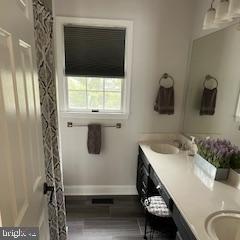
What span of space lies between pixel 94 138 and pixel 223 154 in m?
1.52

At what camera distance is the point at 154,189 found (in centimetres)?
235

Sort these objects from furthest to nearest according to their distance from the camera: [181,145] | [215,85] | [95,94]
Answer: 1. [95,94]
2. [181,145]
3. [215,85]

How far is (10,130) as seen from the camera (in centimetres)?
72

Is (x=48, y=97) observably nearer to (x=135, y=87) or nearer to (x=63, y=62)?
(x=63, y=62)

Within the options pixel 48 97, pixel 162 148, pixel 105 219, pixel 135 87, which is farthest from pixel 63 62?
pixel 105 219

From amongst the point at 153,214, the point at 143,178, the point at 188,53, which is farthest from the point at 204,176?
the point at 188,53

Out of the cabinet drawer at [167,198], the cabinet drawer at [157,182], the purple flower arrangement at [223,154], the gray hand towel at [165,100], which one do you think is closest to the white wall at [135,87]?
the gray hand towel at [165,100]

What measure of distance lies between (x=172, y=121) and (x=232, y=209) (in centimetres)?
152

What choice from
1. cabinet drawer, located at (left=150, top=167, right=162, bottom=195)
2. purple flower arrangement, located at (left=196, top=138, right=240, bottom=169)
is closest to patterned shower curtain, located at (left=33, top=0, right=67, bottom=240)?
cabinet drawer, located at (left=150, top=167, right=162, bottom=195)

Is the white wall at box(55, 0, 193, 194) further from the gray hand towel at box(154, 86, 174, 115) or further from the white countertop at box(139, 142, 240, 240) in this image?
the white countertop at box(139, 142, 240, 240)

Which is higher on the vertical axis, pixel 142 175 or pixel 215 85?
pixel 215 85

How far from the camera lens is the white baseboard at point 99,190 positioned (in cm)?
287

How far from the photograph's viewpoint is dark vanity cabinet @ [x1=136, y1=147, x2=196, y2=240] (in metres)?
1.32

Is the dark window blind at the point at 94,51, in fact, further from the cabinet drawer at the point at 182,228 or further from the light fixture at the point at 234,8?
the cabinet drawer at the point at 182,228
